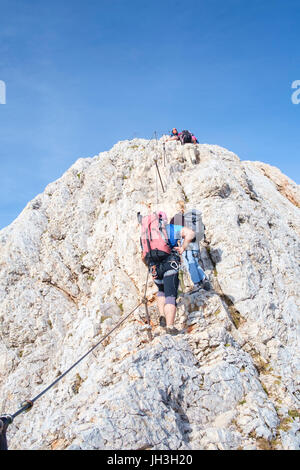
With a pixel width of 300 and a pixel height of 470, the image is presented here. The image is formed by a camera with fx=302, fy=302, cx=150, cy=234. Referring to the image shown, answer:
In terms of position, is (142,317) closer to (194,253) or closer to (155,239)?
(155,239)

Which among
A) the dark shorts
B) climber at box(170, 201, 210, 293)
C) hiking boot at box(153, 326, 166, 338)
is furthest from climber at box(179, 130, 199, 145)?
hiking boot at box(153, 326, 166, 338)

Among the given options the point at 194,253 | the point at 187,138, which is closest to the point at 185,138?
the point at 187,138

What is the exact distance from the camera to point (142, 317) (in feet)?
33.6

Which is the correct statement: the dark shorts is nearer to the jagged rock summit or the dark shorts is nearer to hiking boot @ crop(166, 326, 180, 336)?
hiking boot @ crop(166, 326, 180, 336)

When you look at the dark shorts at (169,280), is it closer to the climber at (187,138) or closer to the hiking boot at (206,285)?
the hiking boot at (206,285)

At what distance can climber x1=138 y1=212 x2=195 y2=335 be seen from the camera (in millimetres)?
9664

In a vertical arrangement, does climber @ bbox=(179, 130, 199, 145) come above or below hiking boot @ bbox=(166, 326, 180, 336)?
above

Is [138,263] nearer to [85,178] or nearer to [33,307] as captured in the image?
[33,307]

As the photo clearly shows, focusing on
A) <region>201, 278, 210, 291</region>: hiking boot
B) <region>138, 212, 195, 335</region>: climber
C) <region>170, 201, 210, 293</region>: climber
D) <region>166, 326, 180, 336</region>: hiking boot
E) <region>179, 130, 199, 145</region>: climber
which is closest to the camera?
<region>166, 326, 180, 336</region>: hiking boot

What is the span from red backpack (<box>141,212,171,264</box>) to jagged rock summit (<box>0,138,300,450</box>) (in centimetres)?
214

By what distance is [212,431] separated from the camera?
6.46m

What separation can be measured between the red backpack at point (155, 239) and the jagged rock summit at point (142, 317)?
7.02ft

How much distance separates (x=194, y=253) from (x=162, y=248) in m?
1.92

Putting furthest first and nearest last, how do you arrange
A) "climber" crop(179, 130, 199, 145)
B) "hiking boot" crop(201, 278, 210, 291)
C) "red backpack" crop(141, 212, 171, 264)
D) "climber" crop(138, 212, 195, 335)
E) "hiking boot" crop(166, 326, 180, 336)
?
"climber" crop(179, 130, 199, 145), "hiking boot" crop(201, 278, 210, 291), "red backpack" crop(141, 212, 171, 264), "climber" crop(138, 212, 195, 335), "hiking boot" crop(166, 326, 180, 336)
